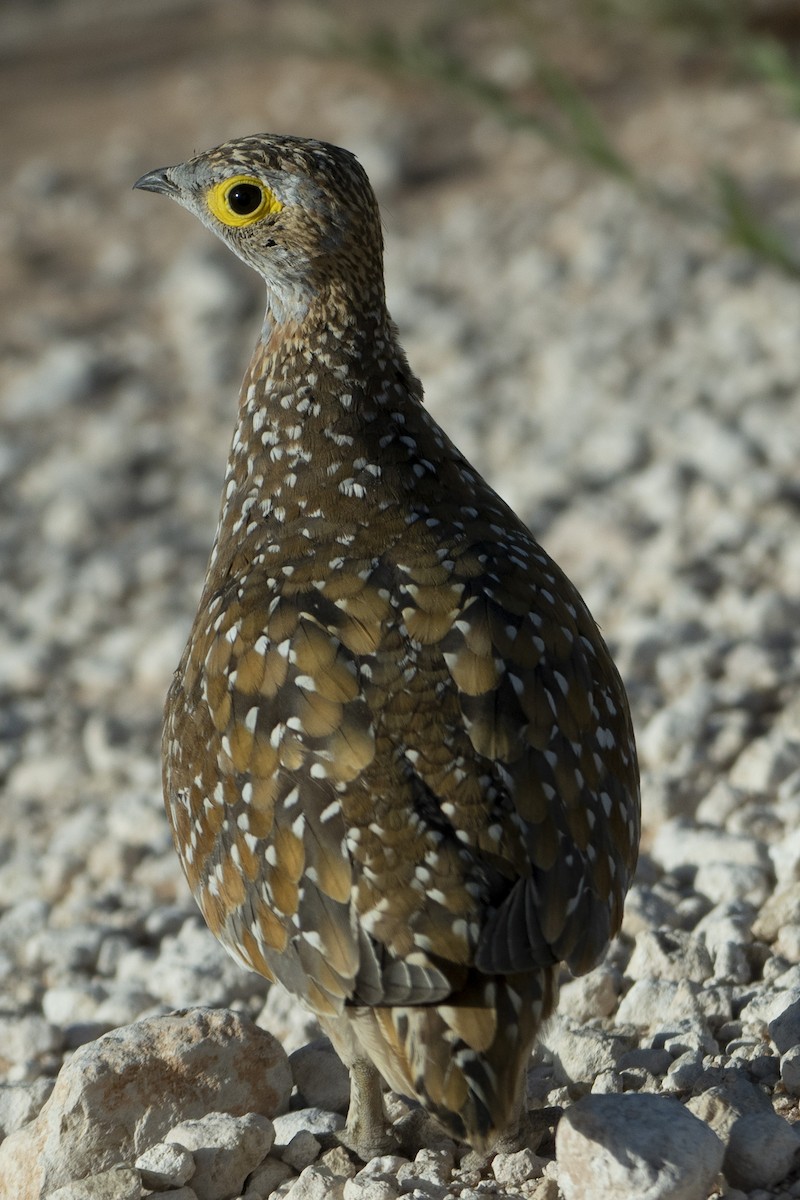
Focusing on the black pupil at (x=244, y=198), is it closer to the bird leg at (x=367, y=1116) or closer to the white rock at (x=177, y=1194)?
the bird leg at (x=367, y=1116)

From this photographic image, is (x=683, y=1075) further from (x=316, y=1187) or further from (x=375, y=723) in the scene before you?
(x=375, y=723)

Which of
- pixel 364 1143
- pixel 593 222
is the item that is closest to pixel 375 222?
pixel 364 1143

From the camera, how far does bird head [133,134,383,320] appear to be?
407cm

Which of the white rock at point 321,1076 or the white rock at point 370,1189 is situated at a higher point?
the white rock at point 321,1076

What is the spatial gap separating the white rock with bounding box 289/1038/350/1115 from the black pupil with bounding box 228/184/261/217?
211 centimetres

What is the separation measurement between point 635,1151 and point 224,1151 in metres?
0.90

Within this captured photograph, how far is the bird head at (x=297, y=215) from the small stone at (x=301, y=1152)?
2028 mm

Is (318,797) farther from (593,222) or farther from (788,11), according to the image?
(788,11)

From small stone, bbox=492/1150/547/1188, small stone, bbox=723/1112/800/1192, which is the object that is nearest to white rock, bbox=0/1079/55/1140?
small stone, bbox=492/1150/547/1188

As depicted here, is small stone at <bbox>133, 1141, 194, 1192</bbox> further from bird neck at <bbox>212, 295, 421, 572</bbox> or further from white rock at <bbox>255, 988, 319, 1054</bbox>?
bird neck at <bbox>212, 295, 421, 572</bbox>

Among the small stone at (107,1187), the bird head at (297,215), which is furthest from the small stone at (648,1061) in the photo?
the bird head at (297,215)

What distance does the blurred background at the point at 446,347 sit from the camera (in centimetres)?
557

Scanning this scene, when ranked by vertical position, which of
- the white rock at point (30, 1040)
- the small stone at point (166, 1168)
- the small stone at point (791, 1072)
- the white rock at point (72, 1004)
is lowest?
the small stone at point (791, 1072)

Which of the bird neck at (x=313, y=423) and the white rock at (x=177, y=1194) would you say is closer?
the white rock at (x=177, y=1194)
